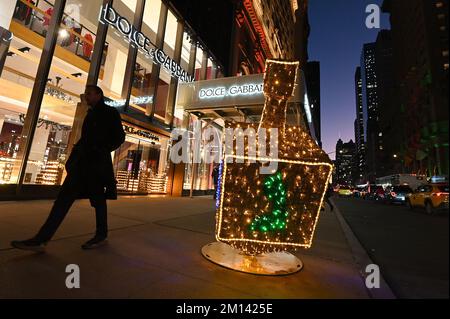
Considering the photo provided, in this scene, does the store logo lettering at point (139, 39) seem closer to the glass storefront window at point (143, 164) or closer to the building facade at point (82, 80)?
the building facade at point (82, 80)

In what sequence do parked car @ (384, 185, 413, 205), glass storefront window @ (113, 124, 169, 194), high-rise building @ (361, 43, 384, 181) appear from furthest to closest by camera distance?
1. high-rise building @ (361, 43, 384, 181)
2. parked car @ (384, 185, 413, 205)
3. glass storefront window @ (113, 124, 169, 194)

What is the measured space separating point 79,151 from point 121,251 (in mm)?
1311

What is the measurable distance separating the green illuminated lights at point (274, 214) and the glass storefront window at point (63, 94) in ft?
24.5

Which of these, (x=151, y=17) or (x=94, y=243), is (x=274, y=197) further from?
(x=151, y=17)

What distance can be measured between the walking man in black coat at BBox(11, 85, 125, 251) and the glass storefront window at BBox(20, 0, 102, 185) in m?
5.58

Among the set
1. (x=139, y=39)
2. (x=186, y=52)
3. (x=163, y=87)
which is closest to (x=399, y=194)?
(x=186, y=52)

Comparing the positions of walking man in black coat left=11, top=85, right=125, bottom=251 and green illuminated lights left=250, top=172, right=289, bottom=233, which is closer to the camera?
green illuminated lights left=250, top=172, right=289, bottom=233

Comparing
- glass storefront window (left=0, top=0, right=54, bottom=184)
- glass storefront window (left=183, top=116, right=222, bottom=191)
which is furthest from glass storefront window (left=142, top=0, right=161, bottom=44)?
glass storefront window (left=183, top=116, right=222, bottom=191)

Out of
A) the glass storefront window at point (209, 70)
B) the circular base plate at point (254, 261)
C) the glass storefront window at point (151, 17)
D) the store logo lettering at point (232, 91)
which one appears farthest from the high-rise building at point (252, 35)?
the circular base plate at point (254, 261)

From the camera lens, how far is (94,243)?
3.09m

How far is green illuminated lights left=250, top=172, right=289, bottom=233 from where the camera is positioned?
2613 mm

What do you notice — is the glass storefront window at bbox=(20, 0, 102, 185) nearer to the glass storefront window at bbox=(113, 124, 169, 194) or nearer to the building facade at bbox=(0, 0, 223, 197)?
the building facade at bbox=(0, 0, 223, 197)

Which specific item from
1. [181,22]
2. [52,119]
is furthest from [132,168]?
[181,22]

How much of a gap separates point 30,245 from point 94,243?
63cm
